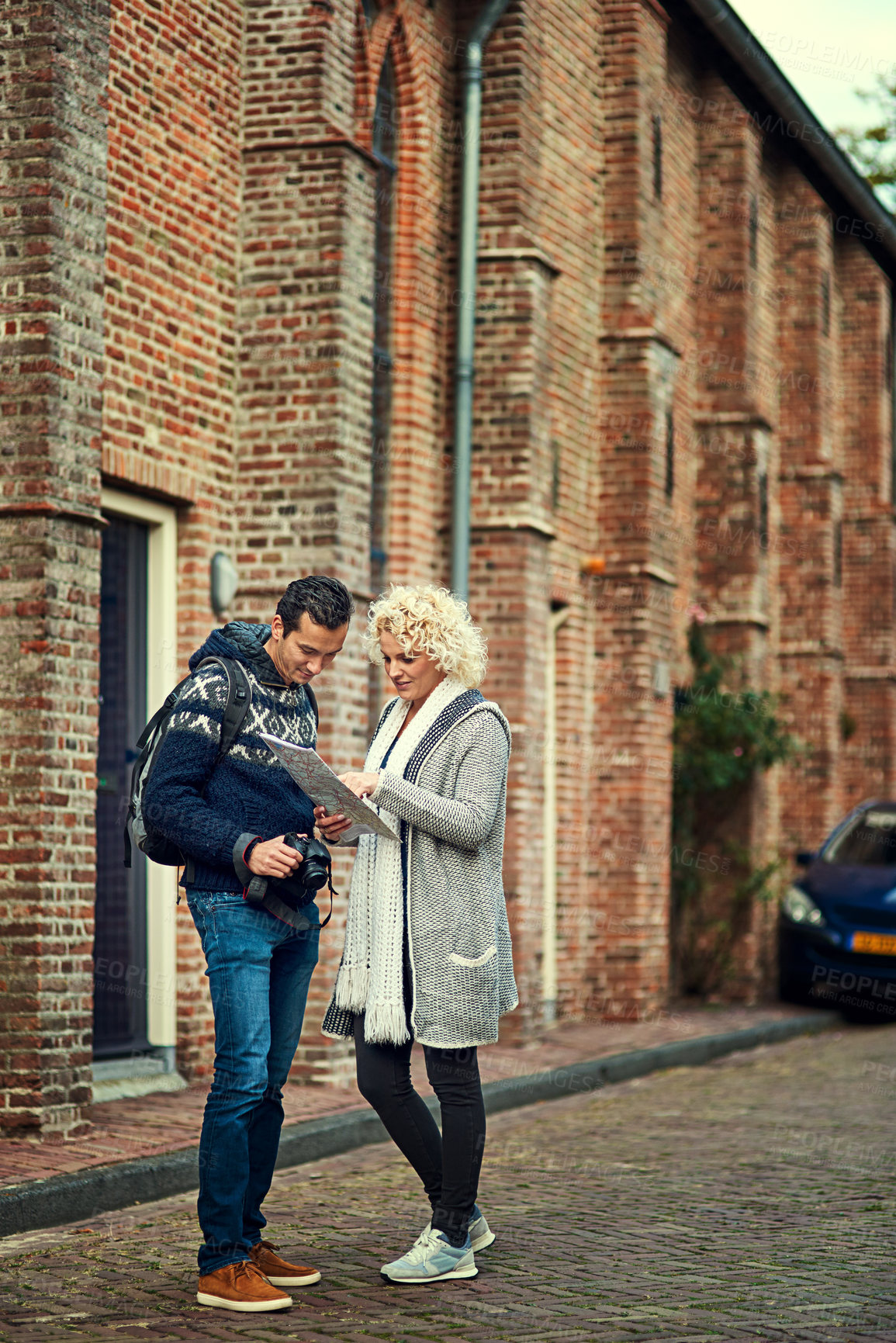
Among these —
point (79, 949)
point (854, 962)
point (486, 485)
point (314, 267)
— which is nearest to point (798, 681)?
point (854, 962)

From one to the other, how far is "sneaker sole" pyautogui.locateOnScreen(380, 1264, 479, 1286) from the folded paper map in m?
1.32

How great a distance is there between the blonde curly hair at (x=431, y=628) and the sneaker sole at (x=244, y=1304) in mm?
1815

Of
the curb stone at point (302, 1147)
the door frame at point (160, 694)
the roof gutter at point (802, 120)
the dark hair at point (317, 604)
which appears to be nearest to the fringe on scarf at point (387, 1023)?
the dark hair at point (317, 604)

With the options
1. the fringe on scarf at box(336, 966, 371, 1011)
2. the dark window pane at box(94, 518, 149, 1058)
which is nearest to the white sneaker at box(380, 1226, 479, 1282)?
the fringe on scarf at box(336, 966, 371, 1011)

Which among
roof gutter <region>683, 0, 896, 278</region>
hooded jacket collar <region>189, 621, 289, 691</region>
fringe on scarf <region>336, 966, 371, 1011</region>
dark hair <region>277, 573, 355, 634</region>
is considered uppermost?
roof gutter <region>683, 0, 896, 278</region>

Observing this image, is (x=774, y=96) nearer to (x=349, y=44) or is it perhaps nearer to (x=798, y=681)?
(x=798, y=681)

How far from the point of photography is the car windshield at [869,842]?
15.6 m

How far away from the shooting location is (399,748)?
17.4 feet

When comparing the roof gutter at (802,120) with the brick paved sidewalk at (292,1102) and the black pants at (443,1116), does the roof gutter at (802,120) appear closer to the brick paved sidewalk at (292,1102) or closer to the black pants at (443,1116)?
the brick paved sidewalk at (292,1102)

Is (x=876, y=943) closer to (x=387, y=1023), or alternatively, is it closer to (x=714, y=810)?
(x=714, y=810)

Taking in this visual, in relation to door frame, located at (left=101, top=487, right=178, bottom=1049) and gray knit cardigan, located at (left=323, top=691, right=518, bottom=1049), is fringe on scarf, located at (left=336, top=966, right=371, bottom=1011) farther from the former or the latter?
door frame, located at (left=101, top=487, right=178, bottom=1049)

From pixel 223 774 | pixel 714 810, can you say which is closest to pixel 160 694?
pixel 223 774

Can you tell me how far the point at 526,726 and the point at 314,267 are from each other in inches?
137

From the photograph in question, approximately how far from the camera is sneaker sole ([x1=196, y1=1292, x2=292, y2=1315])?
4.94 m
